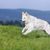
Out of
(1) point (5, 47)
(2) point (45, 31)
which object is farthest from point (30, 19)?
(1) point (5, 47)

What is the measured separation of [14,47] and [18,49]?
0.28ft

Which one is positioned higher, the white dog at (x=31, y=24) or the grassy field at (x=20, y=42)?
the white dog at (x=31, y=24)

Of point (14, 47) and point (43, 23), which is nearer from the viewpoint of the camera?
point (14, 47)

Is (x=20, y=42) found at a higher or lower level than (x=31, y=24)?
lower

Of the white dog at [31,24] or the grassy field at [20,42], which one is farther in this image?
the white dog at [31,24]

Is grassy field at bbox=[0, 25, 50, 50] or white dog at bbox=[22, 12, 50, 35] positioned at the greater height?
white dog at bbox=[22, 12, 50, 35]

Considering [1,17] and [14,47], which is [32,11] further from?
[14,47]

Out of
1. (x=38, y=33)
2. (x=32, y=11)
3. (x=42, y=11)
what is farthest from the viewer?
(x=42, y=11)

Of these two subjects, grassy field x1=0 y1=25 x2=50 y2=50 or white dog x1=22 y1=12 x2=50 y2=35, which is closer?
grassy field x1=0 y1=25 x2=50 y2=50

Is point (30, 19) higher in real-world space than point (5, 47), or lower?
higher

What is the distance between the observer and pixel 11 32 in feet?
10.6

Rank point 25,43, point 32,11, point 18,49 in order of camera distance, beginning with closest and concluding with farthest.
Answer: point 18,49
point 25,43
point 32,11

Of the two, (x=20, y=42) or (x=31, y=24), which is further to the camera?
(x=31, y=24)

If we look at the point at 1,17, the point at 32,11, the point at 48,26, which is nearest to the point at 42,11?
the point at 32,11
